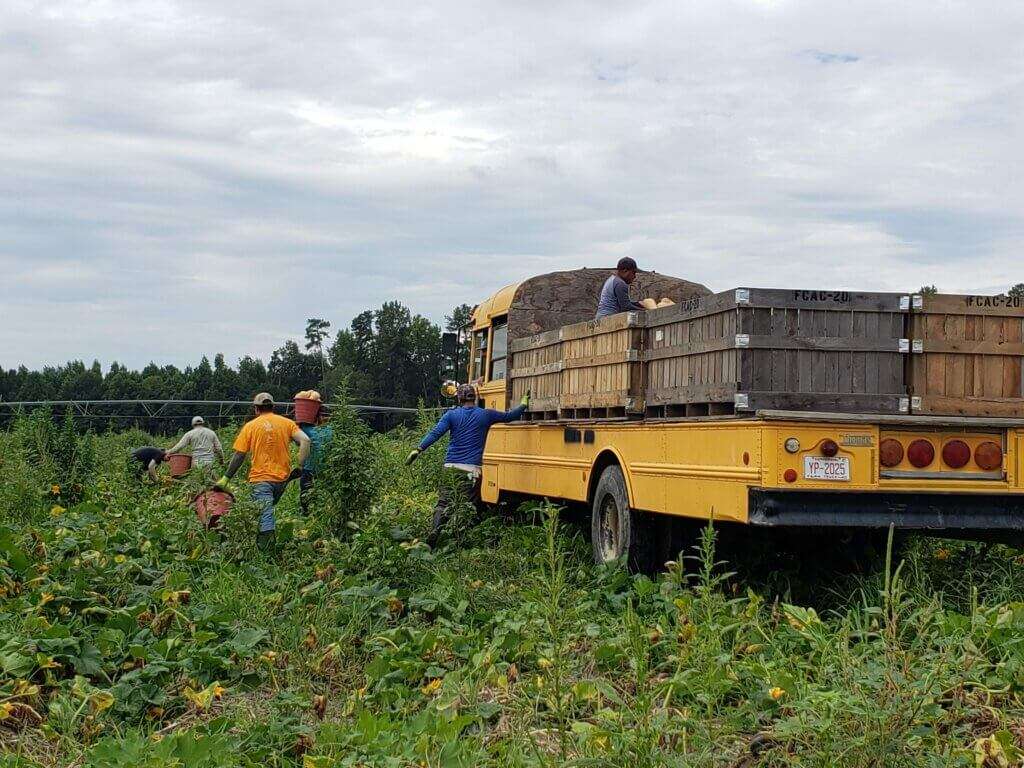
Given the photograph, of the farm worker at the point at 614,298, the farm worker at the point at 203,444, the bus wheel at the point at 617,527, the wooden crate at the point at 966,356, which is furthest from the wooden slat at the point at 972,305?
the farm worker at the point at 203,444

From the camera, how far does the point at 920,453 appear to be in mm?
7875

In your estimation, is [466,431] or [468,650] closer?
[468,650]

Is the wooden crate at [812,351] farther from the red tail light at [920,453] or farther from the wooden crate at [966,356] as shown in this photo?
the red tail light at [920,453]

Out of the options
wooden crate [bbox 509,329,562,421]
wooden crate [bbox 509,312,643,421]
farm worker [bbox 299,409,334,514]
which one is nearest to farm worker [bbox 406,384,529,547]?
wooden crate [bbox 509,329,562,421]

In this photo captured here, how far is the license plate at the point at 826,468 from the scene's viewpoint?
25.0ft

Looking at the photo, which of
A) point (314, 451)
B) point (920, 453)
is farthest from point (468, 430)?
point (920, 453)

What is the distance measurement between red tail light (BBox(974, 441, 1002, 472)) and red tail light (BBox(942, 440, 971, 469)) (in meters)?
0.07

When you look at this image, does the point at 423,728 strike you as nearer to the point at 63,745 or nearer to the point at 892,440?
the point at 63,745

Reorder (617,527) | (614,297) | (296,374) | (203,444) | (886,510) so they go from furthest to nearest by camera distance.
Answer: (296,374)
(203,444)
(614,297)
(617,527)
(886,510)

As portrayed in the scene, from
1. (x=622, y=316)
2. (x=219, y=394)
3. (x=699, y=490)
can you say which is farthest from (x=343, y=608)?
(x=219, y=394)

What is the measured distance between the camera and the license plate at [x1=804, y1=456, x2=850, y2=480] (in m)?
7.63

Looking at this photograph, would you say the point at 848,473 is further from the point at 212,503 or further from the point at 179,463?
the point at 179,463

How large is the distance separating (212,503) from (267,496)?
709 mm

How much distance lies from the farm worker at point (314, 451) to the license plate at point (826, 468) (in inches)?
197
